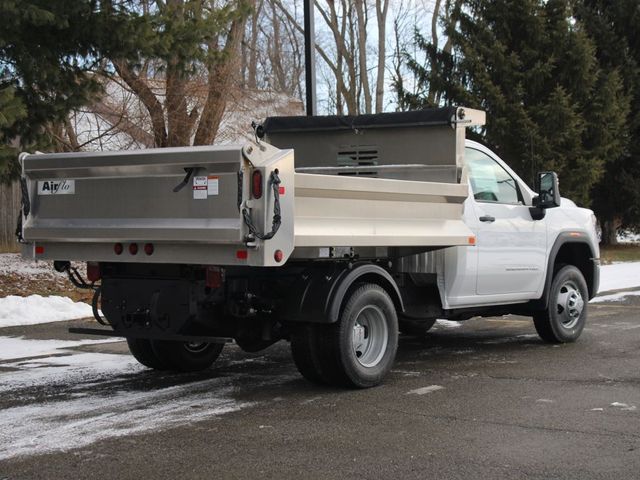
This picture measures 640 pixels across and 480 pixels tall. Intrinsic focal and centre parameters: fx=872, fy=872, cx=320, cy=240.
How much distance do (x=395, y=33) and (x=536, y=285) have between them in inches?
1544

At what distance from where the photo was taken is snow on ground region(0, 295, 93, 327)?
11805 mm

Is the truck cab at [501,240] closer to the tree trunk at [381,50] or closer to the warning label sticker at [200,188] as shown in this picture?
the warning label sticker at [200,188]

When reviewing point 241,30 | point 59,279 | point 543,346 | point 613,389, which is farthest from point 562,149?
point 613,389

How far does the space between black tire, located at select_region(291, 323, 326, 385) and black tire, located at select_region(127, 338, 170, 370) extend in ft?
5.24

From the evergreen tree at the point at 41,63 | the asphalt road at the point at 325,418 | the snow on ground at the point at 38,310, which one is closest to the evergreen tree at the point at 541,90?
the evergreen tree at the point at 41,63

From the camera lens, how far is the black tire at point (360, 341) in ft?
22.7

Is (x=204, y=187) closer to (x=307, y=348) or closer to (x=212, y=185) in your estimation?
(x=212, y=185)

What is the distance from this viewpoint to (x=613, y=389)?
7168mm

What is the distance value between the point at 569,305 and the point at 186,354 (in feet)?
14.2

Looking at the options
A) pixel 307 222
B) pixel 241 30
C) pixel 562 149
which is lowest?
pixel 307 222

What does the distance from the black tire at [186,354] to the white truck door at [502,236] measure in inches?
105

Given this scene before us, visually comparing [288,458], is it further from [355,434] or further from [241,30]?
[241,30]

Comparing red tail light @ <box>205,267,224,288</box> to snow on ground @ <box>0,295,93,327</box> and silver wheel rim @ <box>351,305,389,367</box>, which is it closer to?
silver wheel rim @ <box>351,305,389,367</box>

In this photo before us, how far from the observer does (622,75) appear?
95.3 feet
